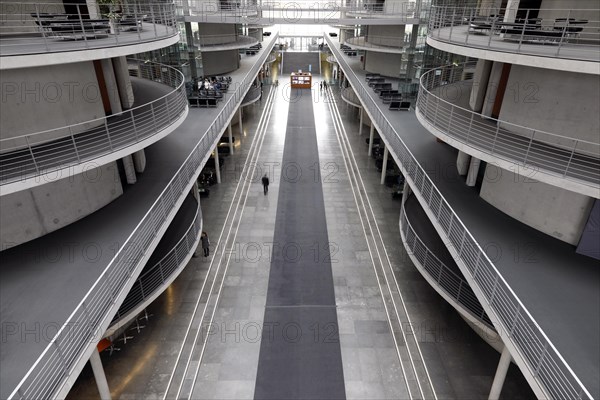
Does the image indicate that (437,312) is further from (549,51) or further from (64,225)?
(64,225)

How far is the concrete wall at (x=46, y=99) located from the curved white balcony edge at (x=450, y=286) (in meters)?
7.11

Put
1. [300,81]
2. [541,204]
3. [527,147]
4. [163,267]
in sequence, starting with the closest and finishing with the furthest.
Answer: [527,147], [541,204], [163,267], [300,81]

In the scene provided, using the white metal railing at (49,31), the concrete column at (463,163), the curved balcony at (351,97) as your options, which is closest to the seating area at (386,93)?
the curved balcony at (351,97)

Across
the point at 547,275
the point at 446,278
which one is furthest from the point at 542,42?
the point at 446,278

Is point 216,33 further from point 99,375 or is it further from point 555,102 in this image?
point 99,375

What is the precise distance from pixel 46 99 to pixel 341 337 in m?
7.20

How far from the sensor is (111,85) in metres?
7.97

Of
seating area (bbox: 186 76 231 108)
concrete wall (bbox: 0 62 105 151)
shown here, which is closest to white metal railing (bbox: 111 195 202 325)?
concrete wall (bbox: 0 62 105 151)

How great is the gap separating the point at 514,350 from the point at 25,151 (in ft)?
26.2

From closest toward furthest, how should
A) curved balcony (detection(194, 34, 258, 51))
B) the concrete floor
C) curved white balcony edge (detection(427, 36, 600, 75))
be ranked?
curved white balcony edge (detection(427, 36, 600, 75)) → the concrete floor → curved balcony (detection(194, 34, 258, 51))

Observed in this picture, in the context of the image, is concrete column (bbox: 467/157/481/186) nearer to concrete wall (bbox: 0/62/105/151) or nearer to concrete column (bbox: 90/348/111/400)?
concrete wall (bbox: 0/62/105/151)

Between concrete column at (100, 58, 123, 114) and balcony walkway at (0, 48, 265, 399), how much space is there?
1.69 meters

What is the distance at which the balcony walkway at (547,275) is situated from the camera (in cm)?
503

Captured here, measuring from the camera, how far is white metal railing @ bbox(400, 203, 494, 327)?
699 cm
